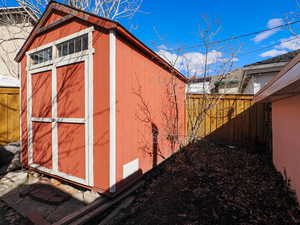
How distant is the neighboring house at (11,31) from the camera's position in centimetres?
709

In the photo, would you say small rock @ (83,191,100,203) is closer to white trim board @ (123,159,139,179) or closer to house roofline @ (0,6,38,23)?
white trim board @ (123,159,139,179)

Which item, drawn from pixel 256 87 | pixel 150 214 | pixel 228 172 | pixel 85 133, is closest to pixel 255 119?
pixel 256 87

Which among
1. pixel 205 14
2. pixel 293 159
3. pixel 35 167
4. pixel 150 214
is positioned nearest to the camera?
pixel 150 214

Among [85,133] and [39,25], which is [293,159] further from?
[39,25]

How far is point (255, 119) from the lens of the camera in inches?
202

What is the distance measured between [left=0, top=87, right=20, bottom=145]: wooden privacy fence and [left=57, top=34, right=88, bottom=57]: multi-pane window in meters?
3.24

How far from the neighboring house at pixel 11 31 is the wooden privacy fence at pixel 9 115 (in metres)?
3.88

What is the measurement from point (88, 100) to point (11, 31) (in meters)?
8.63

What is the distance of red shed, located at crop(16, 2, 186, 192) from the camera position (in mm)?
A: 2631

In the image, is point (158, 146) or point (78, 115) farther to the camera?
point (158, 146)

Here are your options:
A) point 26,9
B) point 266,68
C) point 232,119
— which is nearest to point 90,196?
point 232,119

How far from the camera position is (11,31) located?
7.34 m

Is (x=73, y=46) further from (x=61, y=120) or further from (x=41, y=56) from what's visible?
(x=61, y=120)

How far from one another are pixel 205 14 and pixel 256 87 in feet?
13.9
